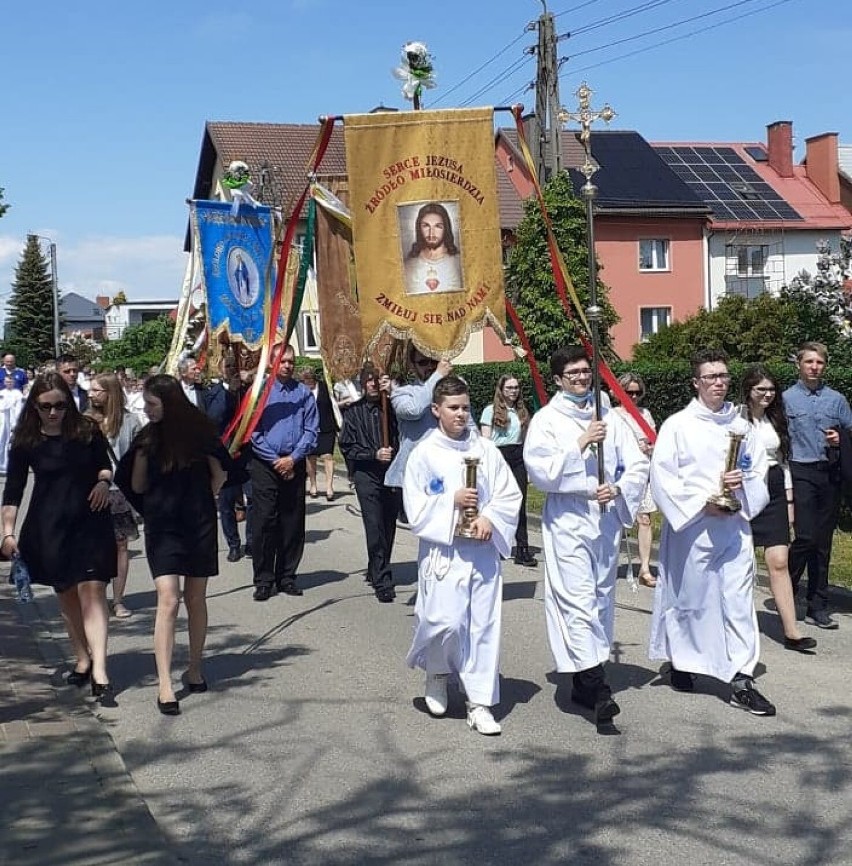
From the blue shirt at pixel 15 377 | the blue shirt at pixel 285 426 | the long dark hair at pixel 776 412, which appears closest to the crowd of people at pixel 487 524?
the long dark hair at pixel 776 412

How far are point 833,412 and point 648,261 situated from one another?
1525 inches

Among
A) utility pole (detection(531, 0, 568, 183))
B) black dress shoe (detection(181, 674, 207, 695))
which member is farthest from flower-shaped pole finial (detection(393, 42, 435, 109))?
utility pole (detection(531, 0, 568, 183))

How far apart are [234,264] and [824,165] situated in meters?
47.0

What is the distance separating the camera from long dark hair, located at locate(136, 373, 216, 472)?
7059 millimetres

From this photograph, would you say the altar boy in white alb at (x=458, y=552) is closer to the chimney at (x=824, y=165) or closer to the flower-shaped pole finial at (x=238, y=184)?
the flower-shaped pole finial at (x=238, y=184)

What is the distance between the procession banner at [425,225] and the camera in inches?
355

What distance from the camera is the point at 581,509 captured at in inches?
269

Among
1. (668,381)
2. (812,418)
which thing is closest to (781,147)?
(668,381)

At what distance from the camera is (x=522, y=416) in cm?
1187

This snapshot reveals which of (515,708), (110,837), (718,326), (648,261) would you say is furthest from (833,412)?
(648,261)

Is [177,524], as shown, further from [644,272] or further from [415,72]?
[644,272]

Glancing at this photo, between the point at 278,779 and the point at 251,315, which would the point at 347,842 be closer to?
the point at 278,779

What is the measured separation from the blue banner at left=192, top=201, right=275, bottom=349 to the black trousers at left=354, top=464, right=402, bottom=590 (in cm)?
175

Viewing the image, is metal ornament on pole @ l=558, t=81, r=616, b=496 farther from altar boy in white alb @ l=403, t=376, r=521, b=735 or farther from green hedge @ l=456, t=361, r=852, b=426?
green hedge @ l=456, t=361, r=852, b=426
